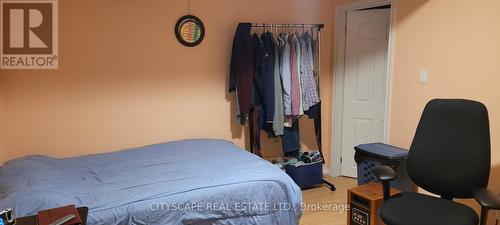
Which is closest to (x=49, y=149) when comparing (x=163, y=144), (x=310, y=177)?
(x=163, y=144)

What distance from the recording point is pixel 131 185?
7.77ft

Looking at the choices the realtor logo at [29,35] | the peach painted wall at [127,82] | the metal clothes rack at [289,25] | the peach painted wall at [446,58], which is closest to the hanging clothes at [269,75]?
the metal clothes rack at [289,25]

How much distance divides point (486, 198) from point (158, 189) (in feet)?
5.94

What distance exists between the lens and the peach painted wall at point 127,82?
3.12 meters

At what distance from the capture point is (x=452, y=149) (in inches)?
86.7

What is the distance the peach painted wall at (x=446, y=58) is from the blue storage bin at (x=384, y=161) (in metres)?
0.30

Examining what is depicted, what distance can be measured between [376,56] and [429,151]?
1.77m

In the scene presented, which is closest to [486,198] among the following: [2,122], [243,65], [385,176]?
[385,176]

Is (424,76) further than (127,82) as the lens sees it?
No

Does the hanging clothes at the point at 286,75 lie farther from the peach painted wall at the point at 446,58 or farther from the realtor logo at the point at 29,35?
the realtor logo at the point at 29,35

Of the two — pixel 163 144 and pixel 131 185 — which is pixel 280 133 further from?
pixel 131 185

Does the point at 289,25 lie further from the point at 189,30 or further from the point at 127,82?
the point at 127,82

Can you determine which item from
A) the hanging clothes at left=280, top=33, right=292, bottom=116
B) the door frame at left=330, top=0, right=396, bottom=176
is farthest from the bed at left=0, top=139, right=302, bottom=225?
the door frame at left=330, top=0, right=396, bottom=176

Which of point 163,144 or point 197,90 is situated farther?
point 197,90
